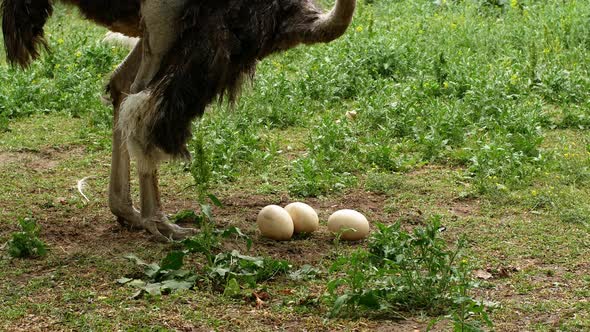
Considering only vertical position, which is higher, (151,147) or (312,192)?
(151,147)

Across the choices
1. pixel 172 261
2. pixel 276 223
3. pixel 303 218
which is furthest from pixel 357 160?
pixel 172 261

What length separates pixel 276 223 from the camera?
548 centimetres

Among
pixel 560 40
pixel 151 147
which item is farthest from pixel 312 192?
pixel 560 40

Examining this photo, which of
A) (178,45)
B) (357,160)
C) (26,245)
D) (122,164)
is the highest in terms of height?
(178,45)

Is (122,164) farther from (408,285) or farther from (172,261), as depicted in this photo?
(408,285)

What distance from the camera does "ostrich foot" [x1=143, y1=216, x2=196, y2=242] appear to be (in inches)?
220

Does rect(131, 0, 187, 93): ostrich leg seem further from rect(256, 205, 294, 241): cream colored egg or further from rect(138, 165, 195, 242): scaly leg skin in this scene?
rect(256, 205, 294, 241): cream colored egg

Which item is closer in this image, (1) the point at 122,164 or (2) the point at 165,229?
(2) the point at 165,229

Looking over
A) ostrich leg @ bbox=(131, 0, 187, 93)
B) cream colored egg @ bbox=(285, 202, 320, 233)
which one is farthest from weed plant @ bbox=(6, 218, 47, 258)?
cream colored egg @ bbox=(285, 202, 320, 233)

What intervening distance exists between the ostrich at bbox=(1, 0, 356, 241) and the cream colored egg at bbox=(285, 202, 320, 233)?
53cm

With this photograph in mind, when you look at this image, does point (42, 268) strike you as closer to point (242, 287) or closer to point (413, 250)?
point (242, 287)

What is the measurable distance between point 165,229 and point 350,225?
94 centimetres

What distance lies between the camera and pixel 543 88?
823 centimetres

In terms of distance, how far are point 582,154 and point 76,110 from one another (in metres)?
3.74
